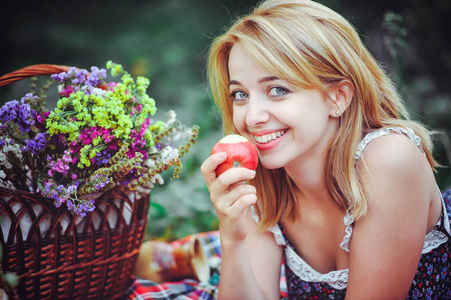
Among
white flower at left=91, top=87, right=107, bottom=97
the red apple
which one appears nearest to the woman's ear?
the red apple

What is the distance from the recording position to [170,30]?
382cm

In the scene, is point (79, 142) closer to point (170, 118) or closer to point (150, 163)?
point (150, 163)

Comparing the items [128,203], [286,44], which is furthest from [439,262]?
[128,203]

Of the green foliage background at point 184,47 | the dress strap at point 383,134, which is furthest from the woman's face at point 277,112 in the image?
the green foliage background at point 184,47

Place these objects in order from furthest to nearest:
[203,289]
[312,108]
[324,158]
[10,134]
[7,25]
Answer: [7,25]
[203,289]
[324,158]
[312,108]
[10,134]

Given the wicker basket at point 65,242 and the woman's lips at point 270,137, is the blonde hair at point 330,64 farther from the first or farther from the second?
the wicker basket at point 65,242

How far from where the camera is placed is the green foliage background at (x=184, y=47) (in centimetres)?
309

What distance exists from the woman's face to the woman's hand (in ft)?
0.67

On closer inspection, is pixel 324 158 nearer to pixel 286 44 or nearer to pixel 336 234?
pixel 336 234

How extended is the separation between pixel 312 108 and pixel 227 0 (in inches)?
96.3

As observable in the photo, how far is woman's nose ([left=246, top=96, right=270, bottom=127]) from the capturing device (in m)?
1.45

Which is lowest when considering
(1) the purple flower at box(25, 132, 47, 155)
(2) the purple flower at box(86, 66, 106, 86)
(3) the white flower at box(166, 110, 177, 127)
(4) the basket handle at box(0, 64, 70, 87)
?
(3) the white flower at box(166, 110, 177, 127)

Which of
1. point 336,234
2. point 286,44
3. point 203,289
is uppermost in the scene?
point 286,44

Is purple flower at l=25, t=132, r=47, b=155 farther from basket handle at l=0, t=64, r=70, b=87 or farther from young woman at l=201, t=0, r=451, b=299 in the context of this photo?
young woman at l=201, t=0, r=451, b=299
